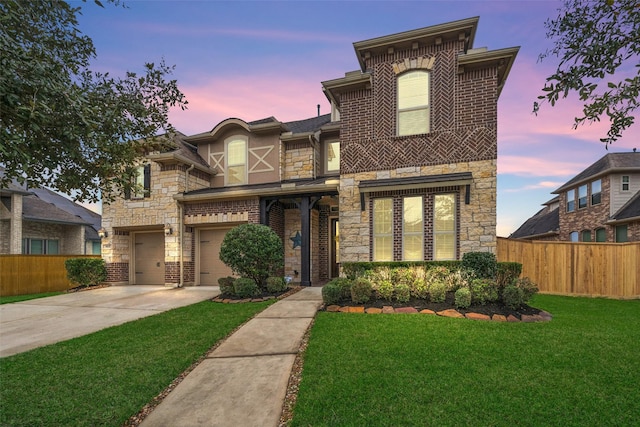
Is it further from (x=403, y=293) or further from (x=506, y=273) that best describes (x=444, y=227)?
(x=403, y=293)

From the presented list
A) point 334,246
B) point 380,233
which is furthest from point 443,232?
point 334,246

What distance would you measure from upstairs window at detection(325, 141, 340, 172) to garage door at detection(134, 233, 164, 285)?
25.4ft

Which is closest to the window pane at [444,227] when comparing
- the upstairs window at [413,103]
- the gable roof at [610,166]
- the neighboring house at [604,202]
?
the upstairs window at [413,103]

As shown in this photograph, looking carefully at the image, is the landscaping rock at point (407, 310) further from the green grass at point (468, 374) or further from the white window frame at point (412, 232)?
the white window frame at point (412, 232)

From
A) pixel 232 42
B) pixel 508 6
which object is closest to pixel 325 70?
pixel 232 42

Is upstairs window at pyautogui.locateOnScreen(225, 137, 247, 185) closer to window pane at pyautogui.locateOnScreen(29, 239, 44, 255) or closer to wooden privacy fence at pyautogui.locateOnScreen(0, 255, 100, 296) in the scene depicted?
wooden privacy fence at pyautogui.locateOnScreen(0, 255, 100, 296)

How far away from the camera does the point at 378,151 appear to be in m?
9.30

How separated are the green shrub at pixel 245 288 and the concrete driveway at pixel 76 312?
3.70 feet

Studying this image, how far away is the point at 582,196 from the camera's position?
59.7 ft

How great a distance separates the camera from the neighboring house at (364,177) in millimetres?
8375

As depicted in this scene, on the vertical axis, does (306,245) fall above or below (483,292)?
above

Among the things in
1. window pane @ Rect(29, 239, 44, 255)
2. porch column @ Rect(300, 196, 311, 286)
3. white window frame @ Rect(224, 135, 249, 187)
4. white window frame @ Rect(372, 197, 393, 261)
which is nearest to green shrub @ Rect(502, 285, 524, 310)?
white window frame @ Rect(372, 197, 393, 261)

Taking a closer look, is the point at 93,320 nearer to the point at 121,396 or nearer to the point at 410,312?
the point at 121,396

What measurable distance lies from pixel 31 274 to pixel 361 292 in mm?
13723
